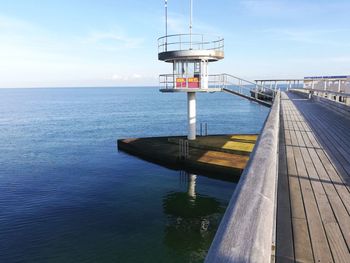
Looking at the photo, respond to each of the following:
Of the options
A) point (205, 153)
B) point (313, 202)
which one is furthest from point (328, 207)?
point (205, 153)

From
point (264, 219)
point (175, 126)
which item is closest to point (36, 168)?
point (264, 219)

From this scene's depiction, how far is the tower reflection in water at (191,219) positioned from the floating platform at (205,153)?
1.75m

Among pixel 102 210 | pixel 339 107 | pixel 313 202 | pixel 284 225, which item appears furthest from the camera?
pixel 339 107

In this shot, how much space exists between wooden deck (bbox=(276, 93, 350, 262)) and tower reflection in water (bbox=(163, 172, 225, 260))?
781 cm

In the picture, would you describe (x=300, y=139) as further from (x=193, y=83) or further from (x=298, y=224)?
(x=193, y=83)

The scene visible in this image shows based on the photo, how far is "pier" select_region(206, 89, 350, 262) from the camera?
5.66 feet

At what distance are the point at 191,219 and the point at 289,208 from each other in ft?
44.8

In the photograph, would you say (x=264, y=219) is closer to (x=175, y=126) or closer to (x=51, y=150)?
(x=51, y=150)

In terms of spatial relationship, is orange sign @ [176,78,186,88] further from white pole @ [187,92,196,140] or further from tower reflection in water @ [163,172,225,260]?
tower reflection in water @ [163,172,225,260]

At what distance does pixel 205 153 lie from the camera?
2512cm

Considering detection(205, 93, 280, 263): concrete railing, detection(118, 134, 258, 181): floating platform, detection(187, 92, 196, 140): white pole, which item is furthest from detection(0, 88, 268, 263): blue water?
detection(205, 93, 280, 263): concrete railing

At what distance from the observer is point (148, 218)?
17.4m

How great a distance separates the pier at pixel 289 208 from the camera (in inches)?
67.9

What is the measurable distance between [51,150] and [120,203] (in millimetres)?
21171
